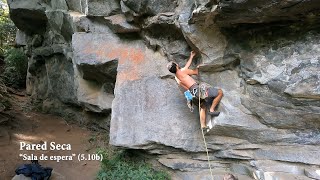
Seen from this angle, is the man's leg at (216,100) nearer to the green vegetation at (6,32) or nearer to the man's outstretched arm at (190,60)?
the man's outstretched arm at (190,60)

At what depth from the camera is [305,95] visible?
5.41 m

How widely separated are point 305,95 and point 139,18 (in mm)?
4434

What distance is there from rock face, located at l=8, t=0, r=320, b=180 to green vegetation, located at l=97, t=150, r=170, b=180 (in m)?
0.40

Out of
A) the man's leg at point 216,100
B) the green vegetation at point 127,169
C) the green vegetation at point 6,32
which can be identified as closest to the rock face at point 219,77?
the man's leg at point 216,100

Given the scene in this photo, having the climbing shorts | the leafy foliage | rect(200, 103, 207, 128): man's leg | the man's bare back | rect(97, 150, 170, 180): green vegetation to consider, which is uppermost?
the leafy foliage

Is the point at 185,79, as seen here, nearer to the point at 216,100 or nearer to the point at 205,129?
the point at 216,100

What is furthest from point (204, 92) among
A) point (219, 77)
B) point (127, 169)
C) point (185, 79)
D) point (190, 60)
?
point (127, 169)

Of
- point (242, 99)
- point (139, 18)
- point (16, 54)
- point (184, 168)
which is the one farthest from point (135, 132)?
point (16, 54)

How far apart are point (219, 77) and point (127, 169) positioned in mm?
2902

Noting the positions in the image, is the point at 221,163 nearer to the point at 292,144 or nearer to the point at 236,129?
the point at 236,129

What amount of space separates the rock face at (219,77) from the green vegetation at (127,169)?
40 centimetres

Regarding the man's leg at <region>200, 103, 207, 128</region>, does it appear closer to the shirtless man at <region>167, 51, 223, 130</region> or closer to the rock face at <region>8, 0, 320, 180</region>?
the shirtless man at <region>167, 51, 223, 130</region>

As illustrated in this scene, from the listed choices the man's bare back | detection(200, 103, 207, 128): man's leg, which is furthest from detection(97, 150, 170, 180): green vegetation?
the man's bare back

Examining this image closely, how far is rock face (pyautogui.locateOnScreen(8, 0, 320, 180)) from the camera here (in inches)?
215
